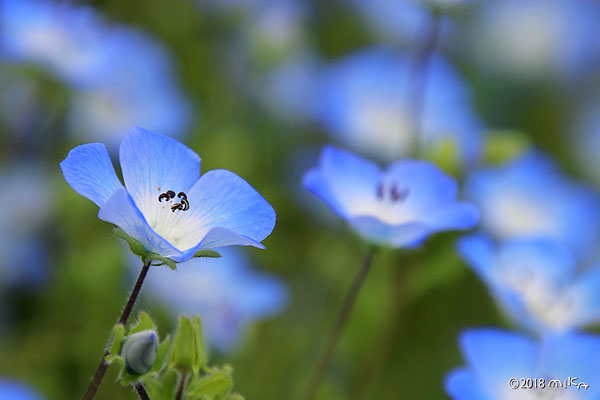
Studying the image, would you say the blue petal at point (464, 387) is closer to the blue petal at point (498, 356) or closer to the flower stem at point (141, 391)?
the blue petal at point (498, 356)

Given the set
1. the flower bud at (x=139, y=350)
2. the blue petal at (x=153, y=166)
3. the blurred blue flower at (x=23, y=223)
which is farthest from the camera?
the blurred blue flower at (x=23, y=223)

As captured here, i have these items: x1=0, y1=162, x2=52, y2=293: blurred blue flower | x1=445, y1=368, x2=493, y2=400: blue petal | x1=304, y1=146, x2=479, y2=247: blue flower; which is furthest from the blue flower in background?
x1=0, y1=162, x2=52, y2=293: blurred blue flower

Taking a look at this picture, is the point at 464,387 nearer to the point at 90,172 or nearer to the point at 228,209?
the point at 228,209

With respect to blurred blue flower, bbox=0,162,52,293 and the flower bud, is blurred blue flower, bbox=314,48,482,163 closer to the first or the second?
blurred blue flower, bbox=0,162,52,293

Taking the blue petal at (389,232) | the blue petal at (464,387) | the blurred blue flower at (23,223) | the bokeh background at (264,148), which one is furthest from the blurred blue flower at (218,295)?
the blue petal at (464,387)

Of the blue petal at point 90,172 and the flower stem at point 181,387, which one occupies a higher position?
the blue petal at point 90,172

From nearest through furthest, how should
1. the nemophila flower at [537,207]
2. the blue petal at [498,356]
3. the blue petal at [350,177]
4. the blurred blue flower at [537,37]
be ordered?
the blue petal at [498,356] → the blue petal at [350,177] → the nemophila flower at [537,207] → the blurred blue flower at [537,37]

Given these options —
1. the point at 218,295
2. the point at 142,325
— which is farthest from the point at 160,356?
the point at 218,295
